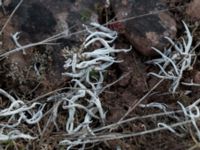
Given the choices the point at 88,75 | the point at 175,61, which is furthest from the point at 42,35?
the point at 175,61

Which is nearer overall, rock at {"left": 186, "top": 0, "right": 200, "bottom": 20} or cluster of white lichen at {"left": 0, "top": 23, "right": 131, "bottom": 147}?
cluster of white lichen at {"left": 0, "top": 23, "right": 131, "bottom": 147}

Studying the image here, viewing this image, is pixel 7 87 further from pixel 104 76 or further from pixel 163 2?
pixel 163 2

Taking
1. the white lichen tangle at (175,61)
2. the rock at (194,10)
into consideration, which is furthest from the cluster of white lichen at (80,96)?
the rock at (194,10)

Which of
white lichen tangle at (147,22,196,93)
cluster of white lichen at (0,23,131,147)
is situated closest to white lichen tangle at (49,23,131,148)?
cluster of white lichen at (0,23,131,147)

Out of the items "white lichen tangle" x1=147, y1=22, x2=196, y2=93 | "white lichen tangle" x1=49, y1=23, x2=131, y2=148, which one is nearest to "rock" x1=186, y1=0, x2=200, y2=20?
"white lichen tangle" x1=147, y1=22, x2=196, y2=93

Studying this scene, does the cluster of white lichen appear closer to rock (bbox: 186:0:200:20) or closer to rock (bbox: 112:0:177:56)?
rock (bbox: 112:0:177:56)

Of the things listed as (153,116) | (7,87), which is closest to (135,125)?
(153,116)

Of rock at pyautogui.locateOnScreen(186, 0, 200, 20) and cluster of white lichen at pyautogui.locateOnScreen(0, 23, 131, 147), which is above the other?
rock at pyautogui.locateOnScreen(186, 0, 200, 20)
